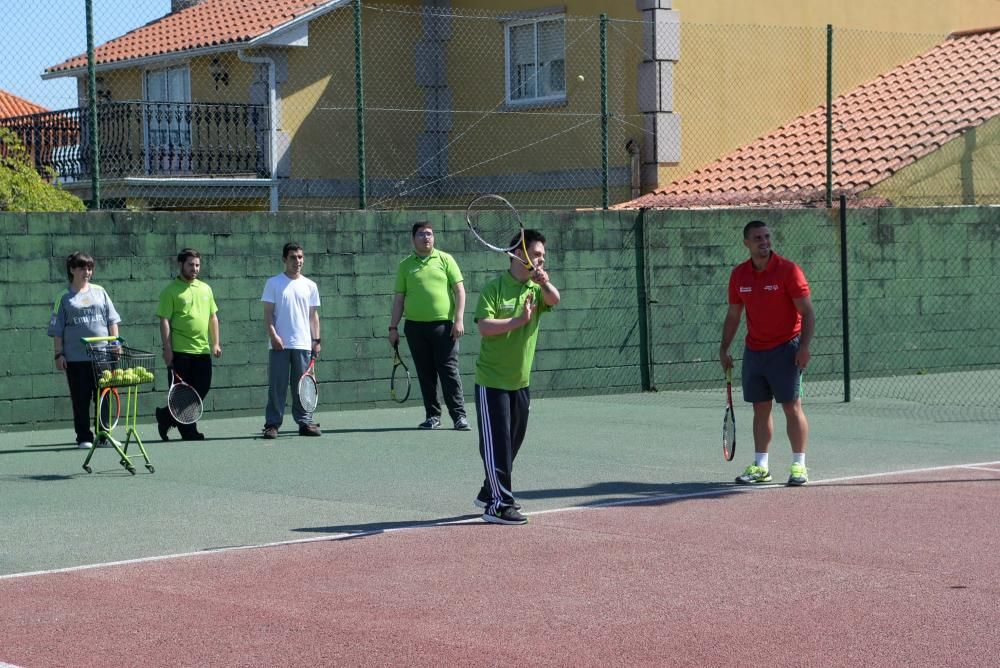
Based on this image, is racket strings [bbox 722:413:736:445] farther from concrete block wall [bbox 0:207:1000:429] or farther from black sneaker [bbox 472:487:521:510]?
concrete block wall [bbox 0:207:1000:429]

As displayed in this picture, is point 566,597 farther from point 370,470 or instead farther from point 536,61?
point 536,61

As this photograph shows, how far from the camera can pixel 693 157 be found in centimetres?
2447

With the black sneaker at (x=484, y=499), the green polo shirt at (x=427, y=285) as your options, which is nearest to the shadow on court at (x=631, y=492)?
the black sneaker at (x=484, y=499)

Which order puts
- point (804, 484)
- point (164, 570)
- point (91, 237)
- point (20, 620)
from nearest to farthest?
point (20, 620) < point (164, 570) < point (804, 484) < point (91, 237)

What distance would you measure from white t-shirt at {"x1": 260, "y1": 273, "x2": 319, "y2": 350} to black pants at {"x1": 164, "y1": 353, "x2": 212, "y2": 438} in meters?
0.74

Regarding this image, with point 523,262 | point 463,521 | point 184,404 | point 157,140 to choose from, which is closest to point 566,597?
point 463,521

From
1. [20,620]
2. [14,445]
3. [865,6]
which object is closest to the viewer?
[20,620]

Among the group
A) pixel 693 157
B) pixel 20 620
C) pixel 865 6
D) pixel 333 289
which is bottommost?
pixel 20 620

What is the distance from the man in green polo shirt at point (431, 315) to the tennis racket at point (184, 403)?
2145mm

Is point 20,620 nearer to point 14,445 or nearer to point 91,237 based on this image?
point 14,445

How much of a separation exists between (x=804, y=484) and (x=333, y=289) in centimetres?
719

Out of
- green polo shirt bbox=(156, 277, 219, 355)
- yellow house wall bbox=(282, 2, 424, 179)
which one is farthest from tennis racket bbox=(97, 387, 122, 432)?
yellow house wall bbox=(282, 2, 424, 179)

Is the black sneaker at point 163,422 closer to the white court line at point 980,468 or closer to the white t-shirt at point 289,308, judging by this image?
the white t-shirt at point 289,308

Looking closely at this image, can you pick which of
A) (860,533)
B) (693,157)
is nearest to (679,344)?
(693,157)
